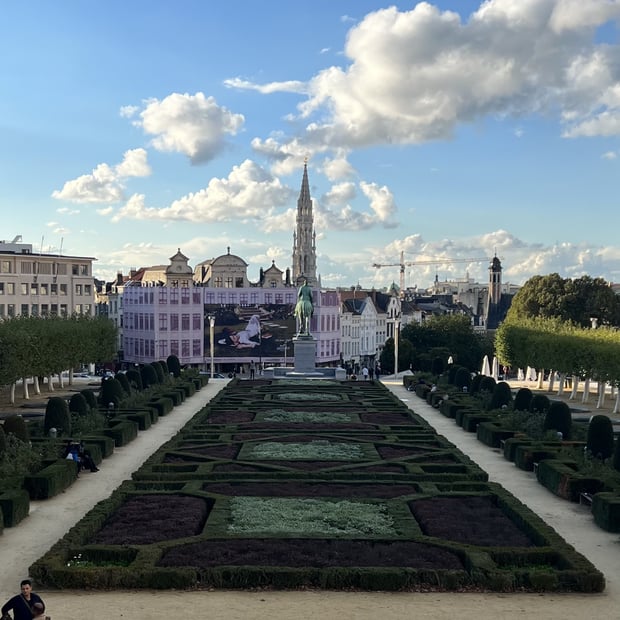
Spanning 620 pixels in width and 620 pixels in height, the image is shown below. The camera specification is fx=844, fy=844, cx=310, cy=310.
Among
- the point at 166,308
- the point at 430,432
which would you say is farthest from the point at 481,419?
the point at 166,308

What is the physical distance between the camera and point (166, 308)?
113125 millimetres

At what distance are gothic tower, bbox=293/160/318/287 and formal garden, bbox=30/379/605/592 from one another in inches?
6025

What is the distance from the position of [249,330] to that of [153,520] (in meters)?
87.0

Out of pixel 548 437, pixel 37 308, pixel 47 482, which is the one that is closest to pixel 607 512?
pixel 548 437

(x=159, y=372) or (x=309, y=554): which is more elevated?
(x=159, y=372)

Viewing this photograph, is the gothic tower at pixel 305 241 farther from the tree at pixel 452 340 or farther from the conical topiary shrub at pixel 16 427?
the conical topiary shrub at pixel 16 427

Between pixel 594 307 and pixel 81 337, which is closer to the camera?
pixel 81 337

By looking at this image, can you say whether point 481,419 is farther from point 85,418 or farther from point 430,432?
point 85,418

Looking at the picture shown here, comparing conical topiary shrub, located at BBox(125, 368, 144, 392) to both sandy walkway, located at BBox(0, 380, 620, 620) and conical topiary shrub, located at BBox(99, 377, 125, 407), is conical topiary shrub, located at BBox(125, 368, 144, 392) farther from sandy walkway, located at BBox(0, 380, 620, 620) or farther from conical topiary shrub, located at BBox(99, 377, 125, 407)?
sandy walkway, located at BBox(0, 380, 620, 620)

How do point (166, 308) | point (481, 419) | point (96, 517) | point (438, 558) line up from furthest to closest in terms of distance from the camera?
point (166, 308) < point (481, 419) < point (96, 517) < point (438, 558)

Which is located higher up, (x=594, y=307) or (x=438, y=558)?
(x=594, y=307)

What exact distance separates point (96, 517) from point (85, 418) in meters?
20.3

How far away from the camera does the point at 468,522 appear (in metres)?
25.0

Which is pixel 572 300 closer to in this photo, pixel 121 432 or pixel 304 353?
pixel 304 353
